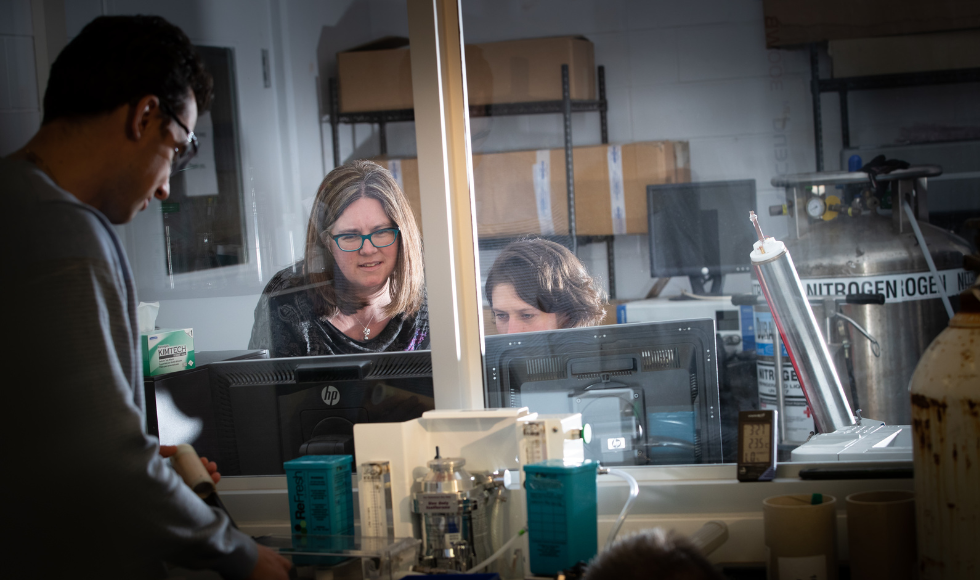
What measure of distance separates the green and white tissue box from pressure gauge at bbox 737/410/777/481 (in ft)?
4.14

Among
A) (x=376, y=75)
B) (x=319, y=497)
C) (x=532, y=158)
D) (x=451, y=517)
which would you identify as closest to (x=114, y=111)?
(x=319, y=497)

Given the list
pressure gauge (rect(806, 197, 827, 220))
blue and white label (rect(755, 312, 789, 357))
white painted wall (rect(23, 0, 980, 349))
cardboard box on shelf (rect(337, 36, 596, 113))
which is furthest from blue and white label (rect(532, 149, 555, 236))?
pressure gauge (rect(806, 197, 827, 220))

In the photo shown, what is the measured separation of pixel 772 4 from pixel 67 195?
2.49 m

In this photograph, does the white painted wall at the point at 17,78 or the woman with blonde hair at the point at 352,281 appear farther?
the white painted wall at the point at 17,78

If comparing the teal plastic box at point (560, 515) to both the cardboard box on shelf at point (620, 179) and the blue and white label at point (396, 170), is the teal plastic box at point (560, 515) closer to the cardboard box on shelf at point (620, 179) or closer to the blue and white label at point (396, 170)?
the blue and white label at point (396, 170)

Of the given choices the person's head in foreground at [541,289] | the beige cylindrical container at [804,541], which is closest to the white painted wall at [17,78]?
the person's head in foreground at [541,289]

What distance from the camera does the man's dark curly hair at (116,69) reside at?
3.68 feet

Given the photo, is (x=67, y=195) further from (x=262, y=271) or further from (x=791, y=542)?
(x=791, y=542)

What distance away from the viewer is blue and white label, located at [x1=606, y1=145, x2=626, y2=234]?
2363 millimetres

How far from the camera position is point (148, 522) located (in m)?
0.99

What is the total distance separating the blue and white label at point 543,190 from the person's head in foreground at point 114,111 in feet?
3.23

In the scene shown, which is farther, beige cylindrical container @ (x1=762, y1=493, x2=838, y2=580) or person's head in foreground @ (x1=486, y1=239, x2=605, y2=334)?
person's head in foreground @ (x1=486, y1=239, x2=605, y2=334)

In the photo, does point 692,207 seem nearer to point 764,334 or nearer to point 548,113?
point 764,334

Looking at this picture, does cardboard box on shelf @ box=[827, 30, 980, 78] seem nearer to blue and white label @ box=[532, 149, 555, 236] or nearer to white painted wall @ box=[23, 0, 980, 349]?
white painted wall @ box=[23, 0, 980, 349]
